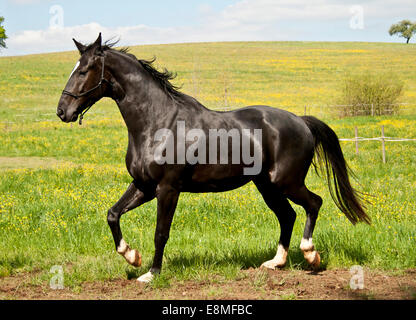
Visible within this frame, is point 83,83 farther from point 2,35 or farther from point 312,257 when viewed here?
point 2,35

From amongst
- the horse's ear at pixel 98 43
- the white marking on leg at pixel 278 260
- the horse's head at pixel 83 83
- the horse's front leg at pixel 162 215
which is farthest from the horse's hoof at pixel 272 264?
the horse's ear at pixel 98 43

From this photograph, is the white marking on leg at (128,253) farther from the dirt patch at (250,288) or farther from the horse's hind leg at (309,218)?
the horse's hind leg at (309,218)

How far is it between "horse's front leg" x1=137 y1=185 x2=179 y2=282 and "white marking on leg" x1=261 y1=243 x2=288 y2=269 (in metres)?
1.28

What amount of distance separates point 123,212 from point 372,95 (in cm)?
2634

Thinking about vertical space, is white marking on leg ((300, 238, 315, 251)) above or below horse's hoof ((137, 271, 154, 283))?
above

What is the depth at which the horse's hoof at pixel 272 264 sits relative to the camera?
17.5ft

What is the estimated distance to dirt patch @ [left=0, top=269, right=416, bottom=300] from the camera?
14.7ft

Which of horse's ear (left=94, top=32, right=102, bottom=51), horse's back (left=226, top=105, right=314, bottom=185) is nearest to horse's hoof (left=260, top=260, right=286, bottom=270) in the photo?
horse's back (left=226, top=105, right=314, bottom=185)

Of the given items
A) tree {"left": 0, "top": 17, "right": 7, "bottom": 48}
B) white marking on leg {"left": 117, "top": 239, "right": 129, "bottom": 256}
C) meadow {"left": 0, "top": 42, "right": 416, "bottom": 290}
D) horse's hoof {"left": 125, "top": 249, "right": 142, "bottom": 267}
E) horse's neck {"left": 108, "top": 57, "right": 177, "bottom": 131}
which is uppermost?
tree {"left": 0, "top": 17, "right": 7, "bottom": 48}

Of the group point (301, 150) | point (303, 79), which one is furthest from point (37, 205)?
point (303, 79)

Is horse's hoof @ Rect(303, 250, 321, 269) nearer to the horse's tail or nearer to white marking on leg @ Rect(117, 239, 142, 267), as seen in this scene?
the horse's tail

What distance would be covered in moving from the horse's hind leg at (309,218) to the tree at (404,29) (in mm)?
111187

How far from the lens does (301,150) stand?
17.9 feet
